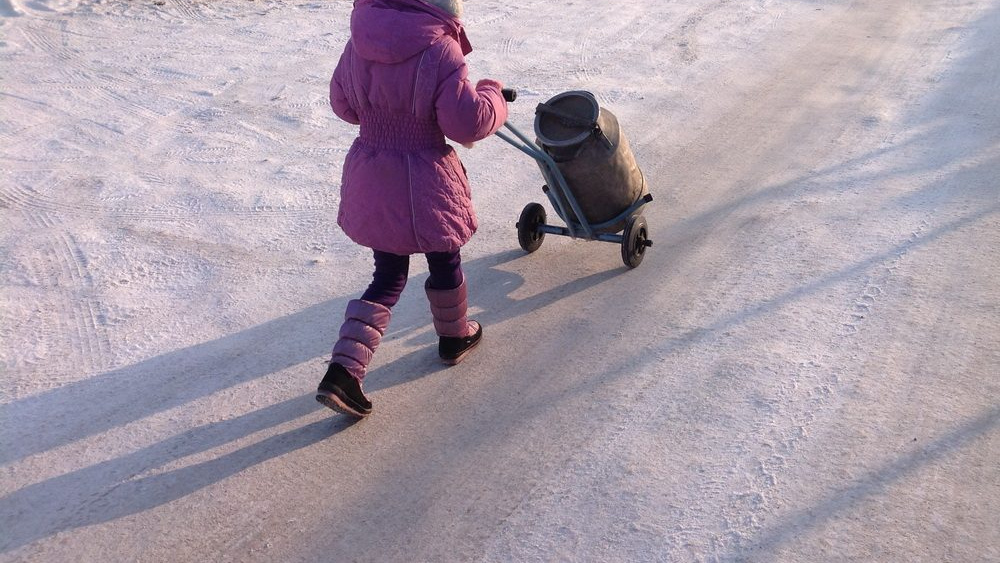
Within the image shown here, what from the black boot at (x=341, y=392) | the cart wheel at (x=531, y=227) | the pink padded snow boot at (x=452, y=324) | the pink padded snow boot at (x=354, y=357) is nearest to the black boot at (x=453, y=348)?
the pink padded snow boot at (x=452, y=324)

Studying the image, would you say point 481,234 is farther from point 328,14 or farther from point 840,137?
point 328,14

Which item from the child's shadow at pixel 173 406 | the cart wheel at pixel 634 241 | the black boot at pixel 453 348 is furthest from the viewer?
the cart wheel at pixel 634 241

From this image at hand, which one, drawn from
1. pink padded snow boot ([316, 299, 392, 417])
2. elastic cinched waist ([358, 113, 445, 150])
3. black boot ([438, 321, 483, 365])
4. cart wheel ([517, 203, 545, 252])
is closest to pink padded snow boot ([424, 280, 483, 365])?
black boot ([438, 321, 483, 365])

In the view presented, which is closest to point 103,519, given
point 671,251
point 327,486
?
point 327,486

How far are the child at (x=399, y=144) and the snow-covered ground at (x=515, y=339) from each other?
46 cm

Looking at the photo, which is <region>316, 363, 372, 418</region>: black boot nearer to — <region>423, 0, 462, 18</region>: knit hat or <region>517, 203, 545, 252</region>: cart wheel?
<region>423, 0, 462, 18</region>: knit hat

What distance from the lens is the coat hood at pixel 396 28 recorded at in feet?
11.7

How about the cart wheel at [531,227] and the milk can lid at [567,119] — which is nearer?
the milk can lid at [567,119]

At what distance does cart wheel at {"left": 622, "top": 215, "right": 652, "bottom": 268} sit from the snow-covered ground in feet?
0.36

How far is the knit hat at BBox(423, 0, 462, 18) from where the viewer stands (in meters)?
3.60

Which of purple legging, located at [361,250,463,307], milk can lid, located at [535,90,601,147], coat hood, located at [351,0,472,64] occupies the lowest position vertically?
purple legging, located at [361,250,463,307]

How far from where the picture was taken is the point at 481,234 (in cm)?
577

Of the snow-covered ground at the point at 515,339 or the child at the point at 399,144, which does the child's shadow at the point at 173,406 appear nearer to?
the snow-covered ground at the point at 515,339

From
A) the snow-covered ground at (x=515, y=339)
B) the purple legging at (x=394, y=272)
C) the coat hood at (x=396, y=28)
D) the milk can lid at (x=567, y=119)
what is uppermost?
the coat hood at (x=396, y=28)
